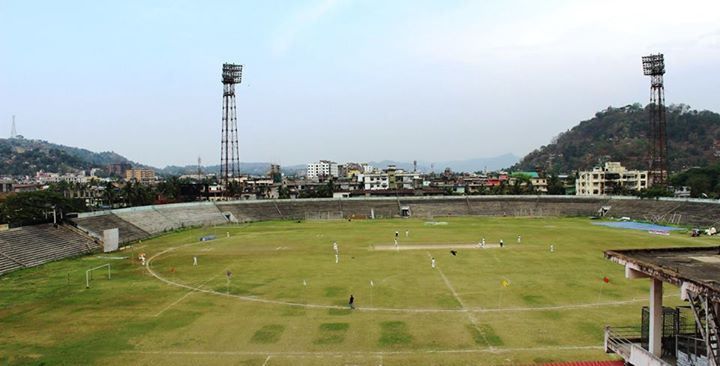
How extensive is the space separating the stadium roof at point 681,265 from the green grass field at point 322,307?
7.01 meters

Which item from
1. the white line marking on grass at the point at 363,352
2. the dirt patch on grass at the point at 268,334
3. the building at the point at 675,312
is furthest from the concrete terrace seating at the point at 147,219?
the building at the point at 675,312

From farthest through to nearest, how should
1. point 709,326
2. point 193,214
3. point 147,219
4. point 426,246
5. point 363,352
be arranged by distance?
point 193,214 < point 147,219 < point 426,246 < point 363,352 < point 709,326

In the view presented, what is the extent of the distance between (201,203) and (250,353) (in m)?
70.1

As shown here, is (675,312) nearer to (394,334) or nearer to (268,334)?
(394,334)

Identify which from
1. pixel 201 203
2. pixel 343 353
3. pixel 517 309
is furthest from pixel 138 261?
pixel 201 203

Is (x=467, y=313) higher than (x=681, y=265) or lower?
lower

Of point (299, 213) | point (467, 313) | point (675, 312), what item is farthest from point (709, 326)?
point (299, 213)

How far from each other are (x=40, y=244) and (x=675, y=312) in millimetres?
54321

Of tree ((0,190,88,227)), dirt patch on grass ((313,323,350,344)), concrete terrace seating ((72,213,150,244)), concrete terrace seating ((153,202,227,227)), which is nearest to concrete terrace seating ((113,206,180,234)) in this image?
concrete terrace seating ((153,202,227,227))

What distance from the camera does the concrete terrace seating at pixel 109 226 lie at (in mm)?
58969

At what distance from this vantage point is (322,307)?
2939 cm

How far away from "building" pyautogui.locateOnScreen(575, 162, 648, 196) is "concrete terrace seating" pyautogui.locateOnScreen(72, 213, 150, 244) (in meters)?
96.2

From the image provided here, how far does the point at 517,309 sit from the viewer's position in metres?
28.3

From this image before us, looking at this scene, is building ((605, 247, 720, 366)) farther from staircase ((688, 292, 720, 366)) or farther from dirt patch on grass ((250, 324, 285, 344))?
dirt patch on grass ((250, 324, 285, 344))
